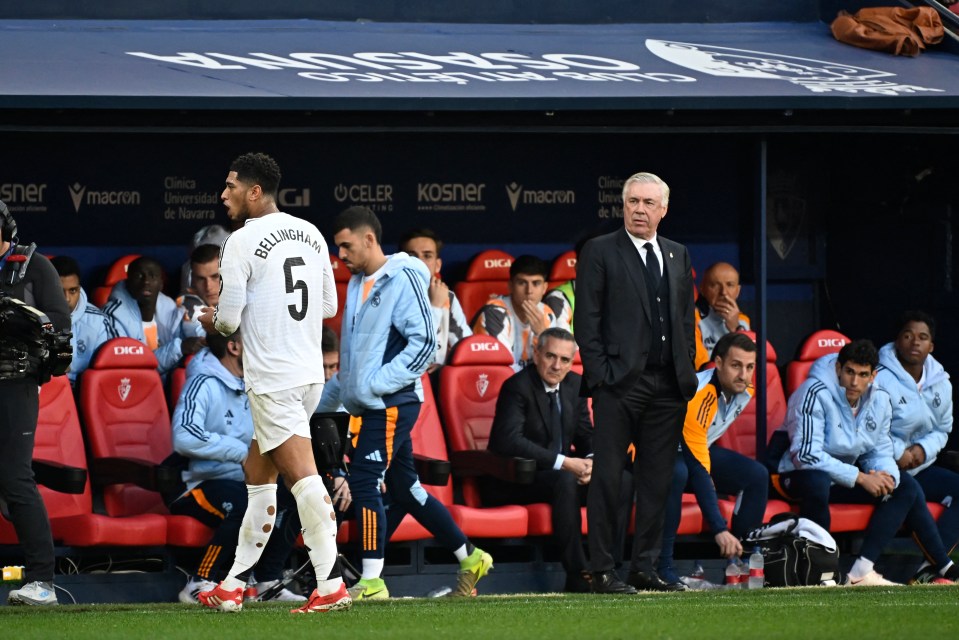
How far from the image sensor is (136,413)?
30.7 feet

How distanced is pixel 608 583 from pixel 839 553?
210 centimetres

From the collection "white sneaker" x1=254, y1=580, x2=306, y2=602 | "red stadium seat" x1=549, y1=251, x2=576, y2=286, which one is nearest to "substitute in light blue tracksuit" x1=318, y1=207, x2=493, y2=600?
"white sneaker" x1=254, y1=580, x2=306, y2=602

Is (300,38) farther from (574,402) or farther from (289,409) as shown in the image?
(289,409)

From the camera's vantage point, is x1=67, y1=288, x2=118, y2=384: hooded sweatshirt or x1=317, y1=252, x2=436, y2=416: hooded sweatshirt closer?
x1=317, y1=252, x2=436, y2=416: hooded sweatshirt

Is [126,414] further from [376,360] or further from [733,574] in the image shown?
[733,574]

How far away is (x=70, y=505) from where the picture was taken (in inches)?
355

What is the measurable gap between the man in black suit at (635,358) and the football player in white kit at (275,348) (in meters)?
1.64

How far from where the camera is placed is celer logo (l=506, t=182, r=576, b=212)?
1136cm

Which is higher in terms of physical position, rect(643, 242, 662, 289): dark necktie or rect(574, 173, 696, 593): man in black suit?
rect(643, 242, 662, 289): dark necktie

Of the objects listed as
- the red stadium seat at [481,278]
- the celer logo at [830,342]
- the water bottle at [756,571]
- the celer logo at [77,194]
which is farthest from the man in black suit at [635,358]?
the celer logo at [77,194]

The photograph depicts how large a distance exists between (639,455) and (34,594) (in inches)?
108

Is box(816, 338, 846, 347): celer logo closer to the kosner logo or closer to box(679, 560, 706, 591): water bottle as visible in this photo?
box(679, 560, 706, 591): water bottle

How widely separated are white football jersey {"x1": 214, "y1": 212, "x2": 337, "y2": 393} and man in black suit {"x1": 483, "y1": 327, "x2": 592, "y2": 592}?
2.47 m

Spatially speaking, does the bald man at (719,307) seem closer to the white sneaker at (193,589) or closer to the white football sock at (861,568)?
the white football sock at (861,568)
